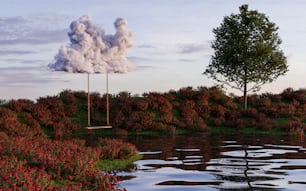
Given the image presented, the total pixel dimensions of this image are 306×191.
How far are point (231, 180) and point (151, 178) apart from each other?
2.27 metres

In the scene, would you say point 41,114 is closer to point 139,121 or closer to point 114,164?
point 139,121

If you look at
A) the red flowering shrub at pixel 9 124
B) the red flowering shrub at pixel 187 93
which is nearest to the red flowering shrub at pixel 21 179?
the red flowering shrub at pixel 9 124

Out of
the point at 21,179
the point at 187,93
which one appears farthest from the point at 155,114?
the point at 21,179

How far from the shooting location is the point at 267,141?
24359 mm

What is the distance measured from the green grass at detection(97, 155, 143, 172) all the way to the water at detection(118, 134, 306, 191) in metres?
0.40

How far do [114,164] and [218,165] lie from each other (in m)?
3.57

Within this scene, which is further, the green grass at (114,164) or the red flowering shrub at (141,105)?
the red flowering shrub at (141,105)

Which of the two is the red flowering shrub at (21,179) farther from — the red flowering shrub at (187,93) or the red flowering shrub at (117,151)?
the red flowering shrub at (187,93)

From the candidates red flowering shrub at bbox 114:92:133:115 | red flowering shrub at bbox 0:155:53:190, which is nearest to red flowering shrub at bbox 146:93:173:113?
red flowering shrub at bbox 114:92:133:115

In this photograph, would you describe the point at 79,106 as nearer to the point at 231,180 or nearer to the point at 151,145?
the point at 151,145

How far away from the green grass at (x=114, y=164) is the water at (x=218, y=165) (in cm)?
40

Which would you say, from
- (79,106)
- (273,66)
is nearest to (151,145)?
(79,106)

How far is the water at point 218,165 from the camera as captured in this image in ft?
41.7

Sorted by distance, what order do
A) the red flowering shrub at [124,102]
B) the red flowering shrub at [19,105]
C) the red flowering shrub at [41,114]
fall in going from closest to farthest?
the red flowering shrub at [41,114], the red flowering shrub at [19,105], the red flowering shrub at [124,102]
